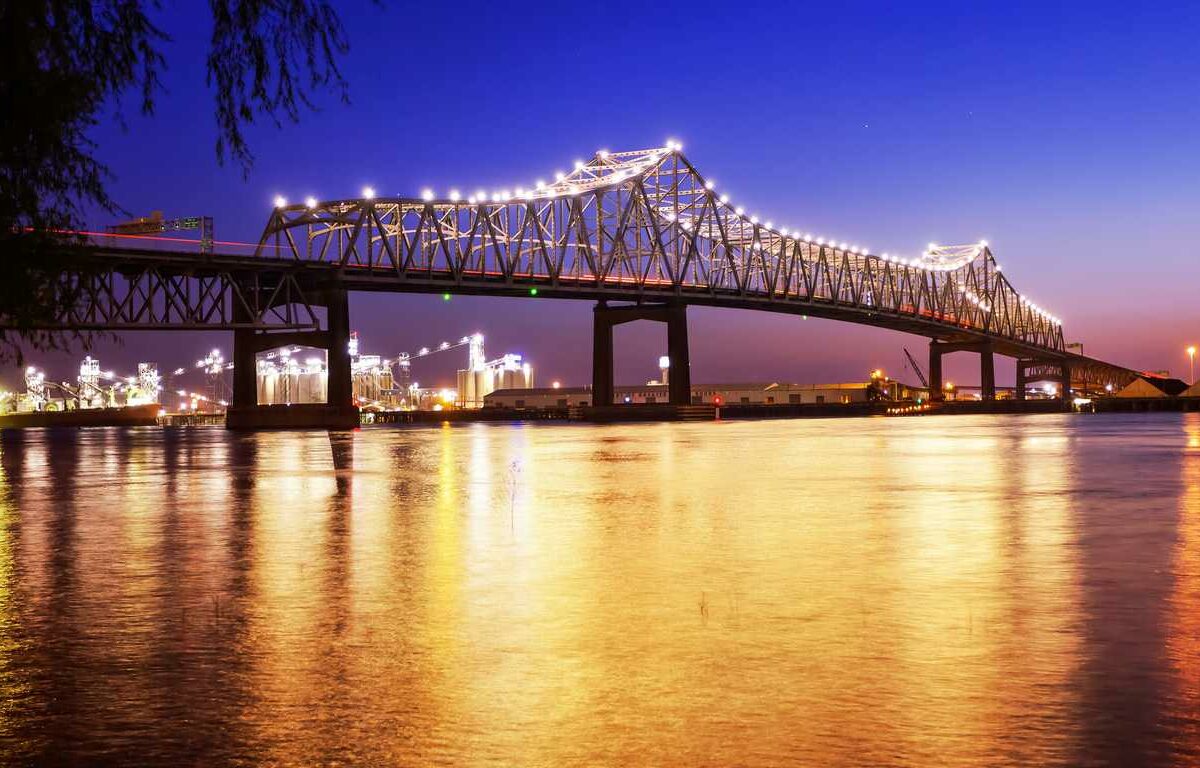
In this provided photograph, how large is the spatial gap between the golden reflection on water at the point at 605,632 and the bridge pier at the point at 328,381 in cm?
7106

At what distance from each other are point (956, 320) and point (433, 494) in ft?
544

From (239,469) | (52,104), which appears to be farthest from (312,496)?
(52,104)

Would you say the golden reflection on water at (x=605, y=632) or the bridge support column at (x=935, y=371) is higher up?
the bridge support column at (x=935, y=371)

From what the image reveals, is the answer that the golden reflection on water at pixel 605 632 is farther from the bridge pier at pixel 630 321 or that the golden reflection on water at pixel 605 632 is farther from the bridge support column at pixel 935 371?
the bridge support column at pixel 935 371

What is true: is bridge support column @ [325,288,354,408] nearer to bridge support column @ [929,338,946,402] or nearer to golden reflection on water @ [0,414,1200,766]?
golden reflection on water @ [0,414,1200,766]

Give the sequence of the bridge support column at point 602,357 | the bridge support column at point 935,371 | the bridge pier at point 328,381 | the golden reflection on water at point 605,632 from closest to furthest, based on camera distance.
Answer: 1. the golden reflection on water at point 605,632
2. the bridge pier at point 328,381
3. the bridge support column at point 602,357
4. the bridge support column at point 935,371

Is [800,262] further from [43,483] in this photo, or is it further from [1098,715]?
[1098,715]

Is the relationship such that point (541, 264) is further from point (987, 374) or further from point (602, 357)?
point (987, 374)

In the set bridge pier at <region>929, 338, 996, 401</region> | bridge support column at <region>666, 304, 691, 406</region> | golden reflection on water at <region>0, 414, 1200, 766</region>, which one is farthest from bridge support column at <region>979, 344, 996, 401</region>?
golden reflection on water at <region>0, 414, 1200, 766</region>

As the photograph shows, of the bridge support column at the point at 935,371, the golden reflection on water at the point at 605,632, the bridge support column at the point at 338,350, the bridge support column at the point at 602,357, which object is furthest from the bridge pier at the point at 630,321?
the golden reflection on water at the point at 605,632

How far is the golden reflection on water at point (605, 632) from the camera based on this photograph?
238 inches

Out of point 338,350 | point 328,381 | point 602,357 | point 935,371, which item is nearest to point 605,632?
point 328,381

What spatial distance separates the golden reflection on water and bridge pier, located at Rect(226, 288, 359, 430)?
2798 inches

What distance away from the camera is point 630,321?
115m
